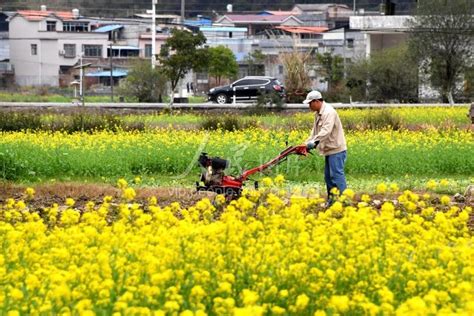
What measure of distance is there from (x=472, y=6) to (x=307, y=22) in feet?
163

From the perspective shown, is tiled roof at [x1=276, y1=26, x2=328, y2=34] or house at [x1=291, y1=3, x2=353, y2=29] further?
house at [x1=291, y1=3, x2=353, y2=29]

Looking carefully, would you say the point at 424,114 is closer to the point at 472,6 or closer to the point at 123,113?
the point at 123,113

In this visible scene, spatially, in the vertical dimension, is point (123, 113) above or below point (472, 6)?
below

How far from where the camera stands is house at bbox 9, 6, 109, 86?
236 feet

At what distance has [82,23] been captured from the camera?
246ft

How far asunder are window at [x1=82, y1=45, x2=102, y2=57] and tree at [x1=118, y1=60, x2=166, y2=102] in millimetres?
23971

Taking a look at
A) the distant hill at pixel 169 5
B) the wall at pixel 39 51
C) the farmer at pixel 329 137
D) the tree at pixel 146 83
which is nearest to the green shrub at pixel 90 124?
the farmer at pixel 329 137

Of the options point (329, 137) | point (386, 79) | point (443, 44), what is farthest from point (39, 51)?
point (329, 137)

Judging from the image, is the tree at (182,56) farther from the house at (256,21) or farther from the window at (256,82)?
the house at (256,21)

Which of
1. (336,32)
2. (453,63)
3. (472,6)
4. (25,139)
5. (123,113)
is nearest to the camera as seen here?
(25,139)

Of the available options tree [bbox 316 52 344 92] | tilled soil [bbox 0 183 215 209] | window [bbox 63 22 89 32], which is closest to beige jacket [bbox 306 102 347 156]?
tilled soil [bbox 0 183 215 209]

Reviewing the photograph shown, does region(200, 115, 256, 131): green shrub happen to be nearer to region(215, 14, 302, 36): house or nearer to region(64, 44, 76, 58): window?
region(64, 44, 76, 58): window

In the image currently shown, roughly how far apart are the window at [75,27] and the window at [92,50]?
126 cm

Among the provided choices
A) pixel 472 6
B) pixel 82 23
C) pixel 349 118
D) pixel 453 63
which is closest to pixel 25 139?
pixel 349 118
